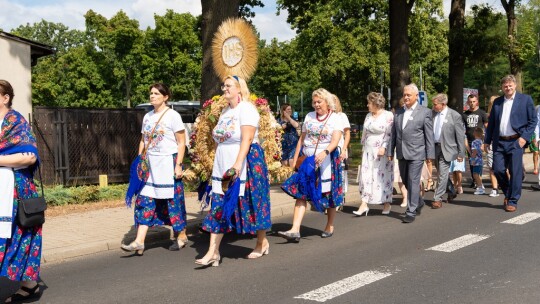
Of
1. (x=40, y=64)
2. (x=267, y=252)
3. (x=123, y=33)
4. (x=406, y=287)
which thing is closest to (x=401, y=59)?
(x=267, y=252)

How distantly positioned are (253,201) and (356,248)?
155cm

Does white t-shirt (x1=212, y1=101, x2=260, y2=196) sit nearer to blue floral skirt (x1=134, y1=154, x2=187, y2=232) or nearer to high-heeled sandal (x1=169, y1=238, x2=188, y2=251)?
blue floral skirt (x1=134, y1=154, x2=187, y2=232)

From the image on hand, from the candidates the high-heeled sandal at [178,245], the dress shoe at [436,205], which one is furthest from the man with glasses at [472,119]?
the high-heeled sandal at [178,245]

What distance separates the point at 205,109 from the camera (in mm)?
8148

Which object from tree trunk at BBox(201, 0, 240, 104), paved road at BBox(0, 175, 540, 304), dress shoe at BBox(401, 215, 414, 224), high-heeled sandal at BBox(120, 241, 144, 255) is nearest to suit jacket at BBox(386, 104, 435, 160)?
dress shoe at BBox(401, 215, 414, 224)

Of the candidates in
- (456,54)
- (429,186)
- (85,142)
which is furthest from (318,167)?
(456,54)

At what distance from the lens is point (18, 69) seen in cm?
1633

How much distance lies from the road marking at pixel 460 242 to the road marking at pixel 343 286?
142 cm

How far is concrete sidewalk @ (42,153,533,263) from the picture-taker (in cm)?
783

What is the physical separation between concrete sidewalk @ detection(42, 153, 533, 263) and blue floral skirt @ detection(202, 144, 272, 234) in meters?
1.88

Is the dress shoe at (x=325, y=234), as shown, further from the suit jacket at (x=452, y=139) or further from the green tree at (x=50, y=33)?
the green tree at (x=50, y=33)

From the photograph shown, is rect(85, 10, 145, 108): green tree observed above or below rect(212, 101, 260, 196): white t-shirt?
above

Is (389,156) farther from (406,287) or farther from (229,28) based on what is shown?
(406,287)

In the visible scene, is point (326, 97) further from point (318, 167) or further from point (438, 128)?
point (438, 128)
